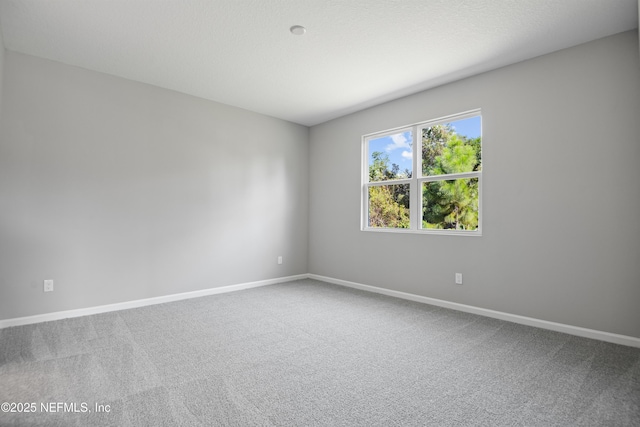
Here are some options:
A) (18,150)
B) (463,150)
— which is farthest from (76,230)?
(463,150)

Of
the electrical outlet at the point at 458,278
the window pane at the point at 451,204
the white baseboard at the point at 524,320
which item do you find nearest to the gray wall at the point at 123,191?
the white baseboard at the point at 524,320

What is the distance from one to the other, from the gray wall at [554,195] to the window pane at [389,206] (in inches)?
14.3

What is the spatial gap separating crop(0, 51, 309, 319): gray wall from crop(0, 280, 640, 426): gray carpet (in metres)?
0.52

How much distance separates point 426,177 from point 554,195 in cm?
134

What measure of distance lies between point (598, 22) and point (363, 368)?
3.19 meters

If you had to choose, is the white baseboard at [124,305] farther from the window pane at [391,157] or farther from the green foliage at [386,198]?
the window pane at [391,157]

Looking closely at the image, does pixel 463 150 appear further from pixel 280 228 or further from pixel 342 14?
pixel 280 228

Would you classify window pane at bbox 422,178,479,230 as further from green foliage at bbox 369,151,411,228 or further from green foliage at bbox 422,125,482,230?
green foliage at bbox 369,151,411,228

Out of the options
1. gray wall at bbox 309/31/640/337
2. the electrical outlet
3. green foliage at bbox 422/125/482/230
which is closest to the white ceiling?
gray wall at bbox 309/31/640/337

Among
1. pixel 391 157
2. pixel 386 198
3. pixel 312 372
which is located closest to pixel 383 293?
pixel 386 198

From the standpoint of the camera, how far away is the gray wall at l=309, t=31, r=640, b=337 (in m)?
2.65

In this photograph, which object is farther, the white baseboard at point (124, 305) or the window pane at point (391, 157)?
the window pane at point (391, 157)

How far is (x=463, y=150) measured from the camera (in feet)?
12.2

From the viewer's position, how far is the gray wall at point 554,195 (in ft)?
8.71
